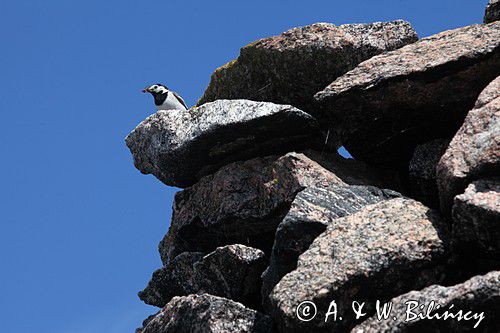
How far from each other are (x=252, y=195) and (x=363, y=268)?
5.75 meters

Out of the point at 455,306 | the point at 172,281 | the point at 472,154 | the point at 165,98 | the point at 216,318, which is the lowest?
the point at 455,306

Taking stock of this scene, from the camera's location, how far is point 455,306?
1181cm

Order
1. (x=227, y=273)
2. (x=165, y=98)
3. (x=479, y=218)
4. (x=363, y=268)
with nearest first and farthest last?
(x=479, y=218) < (x=363, y=268) < (x=227, y=273) < (x=165, y=98)

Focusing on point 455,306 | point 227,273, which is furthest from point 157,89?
point 455,306

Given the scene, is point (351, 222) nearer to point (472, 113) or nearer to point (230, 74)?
point (472, 113)

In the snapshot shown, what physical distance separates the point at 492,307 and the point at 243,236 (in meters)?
8.25

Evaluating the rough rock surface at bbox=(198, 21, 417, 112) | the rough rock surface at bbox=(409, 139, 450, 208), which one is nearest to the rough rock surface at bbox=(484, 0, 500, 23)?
the rough rock surface at bbox=(198, 21, 417, 112)

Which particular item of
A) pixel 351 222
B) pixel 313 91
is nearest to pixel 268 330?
pixel 351 222

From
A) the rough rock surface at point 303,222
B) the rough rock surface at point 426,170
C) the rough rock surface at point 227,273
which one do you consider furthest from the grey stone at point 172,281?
the rough rock surface at point 426,170

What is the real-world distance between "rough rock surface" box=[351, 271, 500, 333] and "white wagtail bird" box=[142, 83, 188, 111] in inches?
547

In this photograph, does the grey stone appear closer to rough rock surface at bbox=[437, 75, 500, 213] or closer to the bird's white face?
rough rock surface at bbox=[437, 75, 500, 213]

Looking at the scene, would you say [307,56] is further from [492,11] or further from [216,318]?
[216,318]

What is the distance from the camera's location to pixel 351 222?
14.5 metres

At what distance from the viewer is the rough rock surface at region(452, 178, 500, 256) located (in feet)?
41.4
